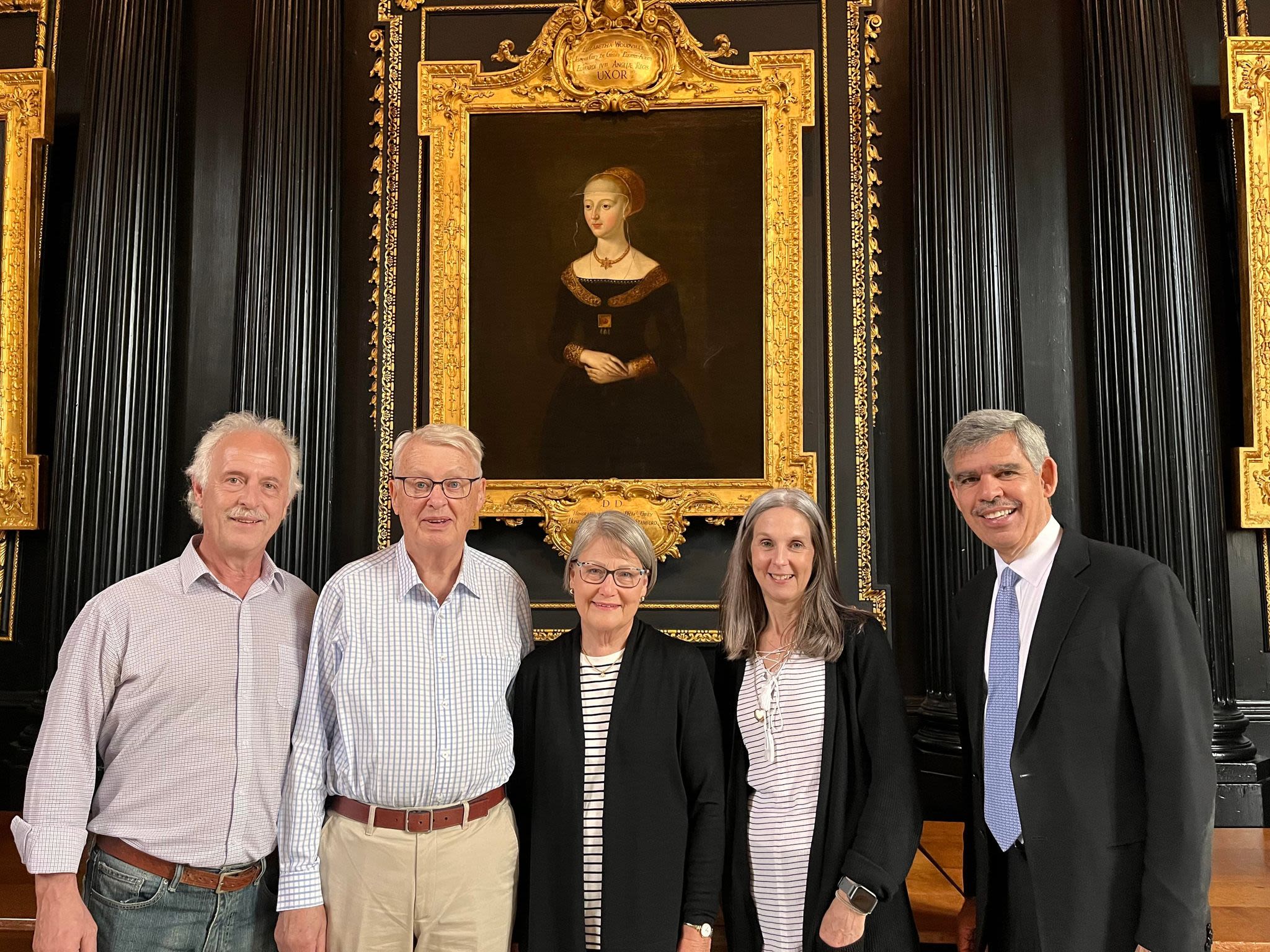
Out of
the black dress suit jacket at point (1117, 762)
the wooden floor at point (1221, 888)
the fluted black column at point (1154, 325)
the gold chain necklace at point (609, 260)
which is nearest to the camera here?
the black dress suit jacket at point (1117, 762)

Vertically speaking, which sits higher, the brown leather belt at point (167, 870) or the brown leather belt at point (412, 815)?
the brown leather belt at point (412, 815)

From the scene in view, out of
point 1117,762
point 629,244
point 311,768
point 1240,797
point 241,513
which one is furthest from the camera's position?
point 629,244

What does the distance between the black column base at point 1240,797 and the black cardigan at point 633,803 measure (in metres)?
2.74

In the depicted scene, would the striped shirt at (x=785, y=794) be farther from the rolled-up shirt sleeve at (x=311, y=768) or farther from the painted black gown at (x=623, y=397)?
the painted black gown at (x=623, y=397)

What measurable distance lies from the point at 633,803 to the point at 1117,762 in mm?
978

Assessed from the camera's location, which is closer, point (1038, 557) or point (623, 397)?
point (1038, 557)

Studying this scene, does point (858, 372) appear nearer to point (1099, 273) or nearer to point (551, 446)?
point (1099, 273)

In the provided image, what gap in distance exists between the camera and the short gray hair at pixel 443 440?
89.6 inches

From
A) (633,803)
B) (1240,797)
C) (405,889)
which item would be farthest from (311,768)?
(1240,797)

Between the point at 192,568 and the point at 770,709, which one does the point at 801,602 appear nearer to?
the point at 770,709

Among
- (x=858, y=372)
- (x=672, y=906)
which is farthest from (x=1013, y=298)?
(x=672, y=906)

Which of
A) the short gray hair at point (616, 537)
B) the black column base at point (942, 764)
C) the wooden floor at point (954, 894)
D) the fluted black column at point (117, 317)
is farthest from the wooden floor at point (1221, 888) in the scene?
the fluted black column at point (117, 317)

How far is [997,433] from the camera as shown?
2.20m

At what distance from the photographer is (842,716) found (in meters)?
2.16
